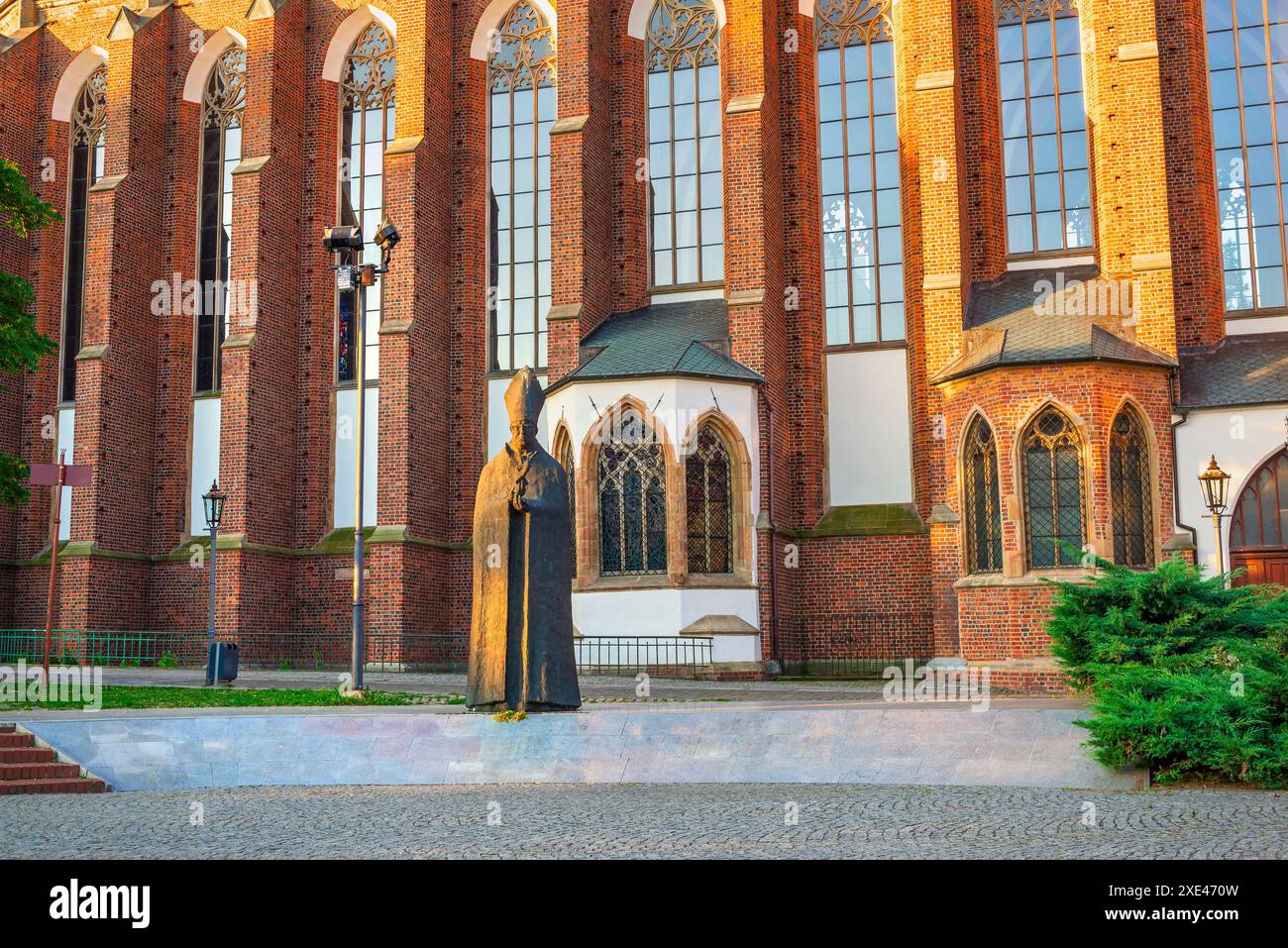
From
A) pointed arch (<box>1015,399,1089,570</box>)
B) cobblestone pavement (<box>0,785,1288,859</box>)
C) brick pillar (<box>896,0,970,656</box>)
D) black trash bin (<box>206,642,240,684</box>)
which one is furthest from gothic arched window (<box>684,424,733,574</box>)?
cobblestone pavement (<box>0,785,1288,859</box>)

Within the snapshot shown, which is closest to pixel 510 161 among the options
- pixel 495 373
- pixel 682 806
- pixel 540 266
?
pixel 540 266

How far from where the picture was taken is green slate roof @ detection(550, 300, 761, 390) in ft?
77.3

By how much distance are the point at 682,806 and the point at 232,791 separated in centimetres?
416

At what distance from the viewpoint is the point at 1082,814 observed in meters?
9.02

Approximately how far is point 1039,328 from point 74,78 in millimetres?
23609

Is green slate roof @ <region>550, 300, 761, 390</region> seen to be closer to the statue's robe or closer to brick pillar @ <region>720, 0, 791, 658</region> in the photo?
brick pillar @ <region>720, 0, 791, 658</region>

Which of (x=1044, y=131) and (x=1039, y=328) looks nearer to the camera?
(x=1039, y=328)

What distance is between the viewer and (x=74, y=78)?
31031mm

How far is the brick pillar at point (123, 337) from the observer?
27578 millimetres

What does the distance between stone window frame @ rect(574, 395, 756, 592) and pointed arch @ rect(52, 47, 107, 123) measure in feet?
55.4

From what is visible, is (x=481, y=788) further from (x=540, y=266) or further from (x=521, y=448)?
(x=540, y=266)

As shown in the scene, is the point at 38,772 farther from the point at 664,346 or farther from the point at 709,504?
the point at 664,346

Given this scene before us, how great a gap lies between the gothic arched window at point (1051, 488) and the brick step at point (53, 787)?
14172mm

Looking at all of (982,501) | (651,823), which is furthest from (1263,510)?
(651,823)
